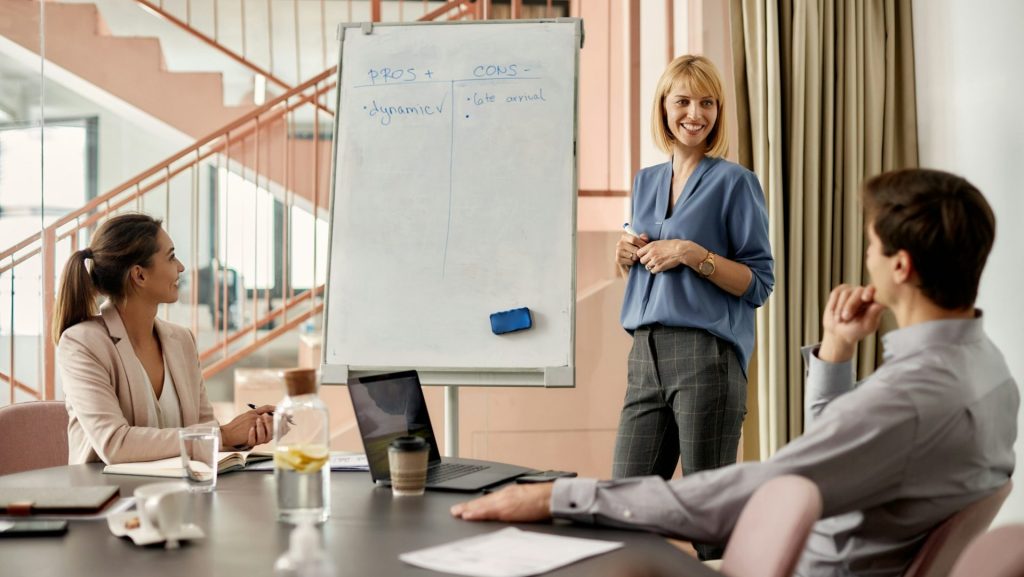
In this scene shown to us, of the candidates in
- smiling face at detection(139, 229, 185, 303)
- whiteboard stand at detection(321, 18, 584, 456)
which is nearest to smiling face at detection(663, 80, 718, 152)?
whiteboard stand at detection(321, 18, 584, 456)

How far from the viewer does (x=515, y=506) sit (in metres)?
Answer: 1.47

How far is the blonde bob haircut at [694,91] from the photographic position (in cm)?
249

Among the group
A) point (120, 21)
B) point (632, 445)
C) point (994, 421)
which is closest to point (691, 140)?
point (632, 445)

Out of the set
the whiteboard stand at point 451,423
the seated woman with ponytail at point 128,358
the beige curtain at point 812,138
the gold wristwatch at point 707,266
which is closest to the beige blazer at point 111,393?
the seated woman with ponytail at point 128,358

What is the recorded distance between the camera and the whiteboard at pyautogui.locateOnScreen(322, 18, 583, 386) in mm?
2607

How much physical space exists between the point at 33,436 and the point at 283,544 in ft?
4.31

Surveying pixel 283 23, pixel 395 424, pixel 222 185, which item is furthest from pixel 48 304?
pixel 283 23

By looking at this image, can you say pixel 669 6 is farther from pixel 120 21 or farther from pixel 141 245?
pixel 120 21

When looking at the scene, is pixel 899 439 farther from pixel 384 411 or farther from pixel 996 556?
pixel 384 411

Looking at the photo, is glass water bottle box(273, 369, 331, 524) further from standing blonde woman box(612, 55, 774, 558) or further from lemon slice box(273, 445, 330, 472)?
standing blonde woman box(612, 55, 774, 558)

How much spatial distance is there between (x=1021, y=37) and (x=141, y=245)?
2208mm

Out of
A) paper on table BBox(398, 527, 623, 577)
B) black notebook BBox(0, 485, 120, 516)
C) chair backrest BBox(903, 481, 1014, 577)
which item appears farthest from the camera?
black notebook BBox(0, 485, 120, 516)

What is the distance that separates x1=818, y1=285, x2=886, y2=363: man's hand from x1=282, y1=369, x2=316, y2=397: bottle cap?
2.66ft

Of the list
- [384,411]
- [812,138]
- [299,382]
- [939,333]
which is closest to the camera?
[939,333]
